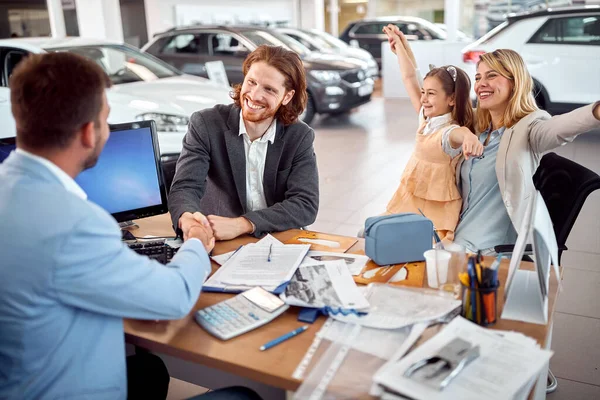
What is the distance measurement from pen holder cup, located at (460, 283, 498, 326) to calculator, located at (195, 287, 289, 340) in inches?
17.3

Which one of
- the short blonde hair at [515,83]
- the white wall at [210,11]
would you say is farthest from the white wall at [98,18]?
the short blonde hair at [515,83]

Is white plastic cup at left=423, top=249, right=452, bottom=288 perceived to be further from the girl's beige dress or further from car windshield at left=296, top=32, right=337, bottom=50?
car windshield at left=296, top=32, right=337, bottom=50

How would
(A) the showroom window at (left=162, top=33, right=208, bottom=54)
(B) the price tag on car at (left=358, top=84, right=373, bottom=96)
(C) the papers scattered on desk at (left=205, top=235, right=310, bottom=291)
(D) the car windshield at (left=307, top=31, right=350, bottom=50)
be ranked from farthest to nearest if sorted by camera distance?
1. (D) the car windshield at (left=307, top=31, right=350, bottom=50)
2. (B) the price tag on car at (left=358, top=84, right=373, bottom=96)
3. (A) the showroom window at (left=162, top=33, right=208, bottom=54)
4. (C) the papers scattered on desk at (left=205, top=235, right=310, bottom=291)

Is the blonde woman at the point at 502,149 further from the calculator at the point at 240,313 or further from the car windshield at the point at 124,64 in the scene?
the car windshield at the point at 124,64

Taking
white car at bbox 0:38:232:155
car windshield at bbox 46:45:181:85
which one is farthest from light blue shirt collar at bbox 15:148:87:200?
car windshield at bbox 46:45:181:85

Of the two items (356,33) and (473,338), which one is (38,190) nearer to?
(473,338)

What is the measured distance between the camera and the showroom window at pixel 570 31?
239 inches

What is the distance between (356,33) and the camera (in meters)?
14.0

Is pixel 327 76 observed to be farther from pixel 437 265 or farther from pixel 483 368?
pixel 483 368

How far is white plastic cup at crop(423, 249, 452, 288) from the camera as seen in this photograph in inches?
61.4

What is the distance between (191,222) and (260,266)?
336mm

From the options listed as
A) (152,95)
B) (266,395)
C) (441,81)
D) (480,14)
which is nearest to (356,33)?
(480,14)

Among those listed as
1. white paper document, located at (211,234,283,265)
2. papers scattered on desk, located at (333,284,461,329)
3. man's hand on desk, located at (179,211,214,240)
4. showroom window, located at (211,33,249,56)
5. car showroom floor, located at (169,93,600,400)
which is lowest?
car showroom floor, located at (169,93,600,400)

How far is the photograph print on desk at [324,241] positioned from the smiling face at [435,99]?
72 cm
